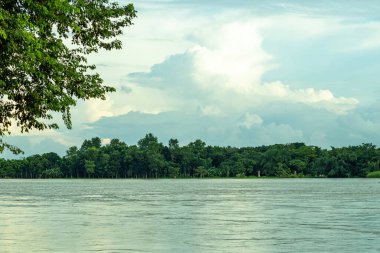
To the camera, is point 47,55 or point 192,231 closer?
point 47,55

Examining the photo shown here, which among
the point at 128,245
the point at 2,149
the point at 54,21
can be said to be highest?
the point at 54,21

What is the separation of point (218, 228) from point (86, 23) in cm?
1711

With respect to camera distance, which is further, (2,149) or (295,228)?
(295,228)

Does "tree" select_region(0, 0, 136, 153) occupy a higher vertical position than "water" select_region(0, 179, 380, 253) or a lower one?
higher

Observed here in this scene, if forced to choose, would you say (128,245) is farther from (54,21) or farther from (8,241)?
(54,21)

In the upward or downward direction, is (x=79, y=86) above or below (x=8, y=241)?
above

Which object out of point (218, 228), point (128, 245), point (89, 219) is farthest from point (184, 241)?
point (89, 219)

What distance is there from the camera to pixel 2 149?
27672 millimetres

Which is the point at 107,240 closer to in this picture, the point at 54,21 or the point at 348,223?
the point at 54,21

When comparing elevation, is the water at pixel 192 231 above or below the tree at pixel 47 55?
below

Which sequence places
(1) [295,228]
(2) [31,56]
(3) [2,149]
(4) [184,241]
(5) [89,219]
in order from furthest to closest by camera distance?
(5) [89,219]
(1) [295,228]
(4) [184,241]
(3) [2,149]
(2) [31,56]

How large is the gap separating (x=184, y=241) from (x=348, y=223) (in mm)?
14049

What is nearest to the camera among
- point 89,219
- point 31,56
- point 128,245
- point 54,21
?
point 31,56

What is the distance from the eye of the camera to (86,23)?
28.2 m
